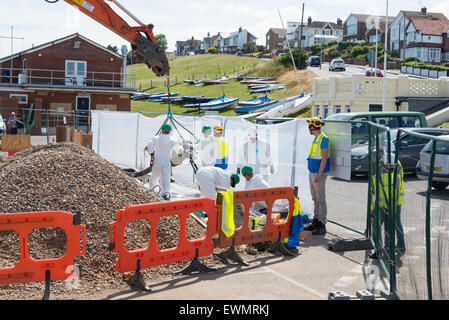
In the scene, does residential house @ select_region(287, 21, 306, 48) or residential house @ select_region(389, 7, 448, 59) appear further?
residential house @ select_region(287, 21, 306, 48)

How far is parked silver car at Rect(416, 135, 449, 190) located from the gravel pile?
3415mm

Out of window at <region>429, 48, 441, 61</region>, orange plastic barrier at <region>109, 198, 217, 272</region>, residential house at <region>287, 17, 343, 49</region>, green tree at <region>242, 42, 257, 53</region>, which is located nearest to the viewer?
orange plastic barrier at <region>109, 198, 217, 272</region>

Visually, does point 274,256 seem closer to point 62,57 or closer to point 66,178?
point 66,178

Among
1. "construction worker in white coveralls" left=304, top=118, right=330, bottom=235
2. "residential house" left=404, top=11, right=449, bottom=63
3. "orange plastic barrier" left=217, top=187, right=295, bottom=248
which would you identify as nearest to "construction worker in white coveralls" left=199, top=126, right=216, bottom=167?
"construction worker in white coveralls" left=304, top=118, right=330, bottom=235

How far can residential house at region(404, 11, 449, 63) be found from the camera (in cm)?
8331

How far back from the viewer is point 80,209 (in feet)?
26.1

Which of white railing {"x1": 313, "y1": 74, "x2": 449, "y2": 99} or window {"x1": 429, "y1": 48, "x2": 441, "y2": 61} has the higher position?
window {"x1": 429, "y1": 48, "x2": 441, "y2": 61}

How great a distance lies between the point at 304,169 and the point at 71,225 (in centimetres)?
540

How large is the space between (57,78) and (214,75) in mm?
42434

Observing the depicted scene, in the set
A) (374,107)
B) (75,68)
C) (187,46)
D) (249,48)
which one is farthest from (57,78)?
(187,46)

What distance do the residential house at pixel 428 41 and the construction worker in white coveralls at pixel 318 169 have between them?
7971 centimetres

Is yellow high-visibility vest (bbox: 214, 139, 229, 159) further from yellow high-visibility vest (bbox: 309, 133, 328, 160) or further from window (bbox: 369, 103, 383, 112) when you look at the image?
window (bbox: 369, 103, 383, 112)

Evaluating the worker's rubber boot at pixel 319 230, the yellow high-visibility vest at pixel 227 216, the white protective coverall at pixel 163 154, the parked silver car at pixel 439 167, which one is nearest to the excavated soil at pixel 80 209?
the yellow high-visibility vest at pixel 227 216
